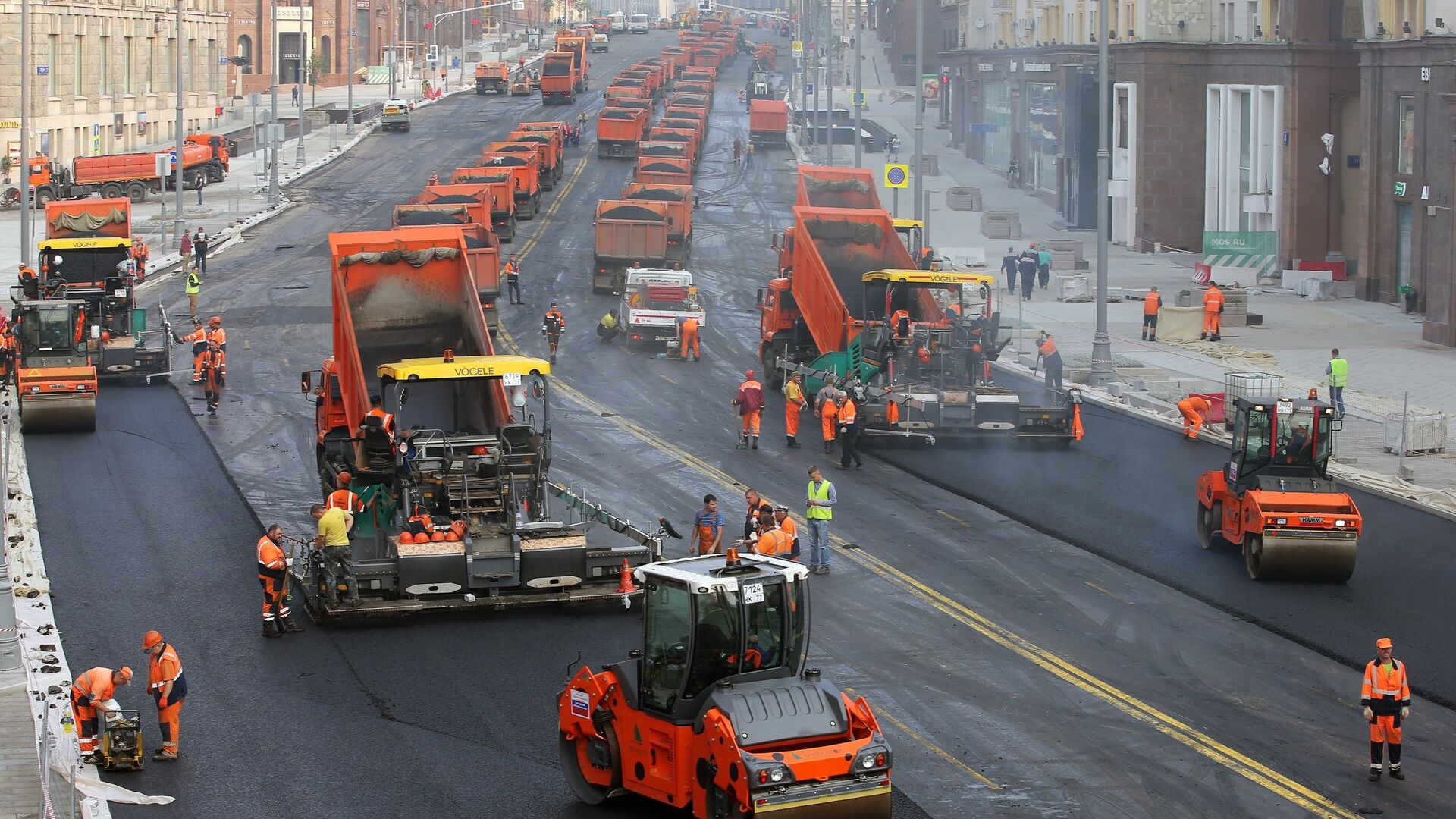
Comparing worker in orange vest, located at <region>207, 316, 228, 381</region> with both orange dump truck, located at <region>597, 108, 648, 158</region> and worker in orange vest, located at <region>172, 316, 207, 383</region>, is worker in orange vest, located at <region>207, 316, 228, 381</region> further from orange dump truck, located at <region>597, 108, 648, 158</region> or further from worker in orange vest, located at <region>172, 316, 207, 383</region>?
orange dump truck, located at <region>597, 108, 648, 158</region>

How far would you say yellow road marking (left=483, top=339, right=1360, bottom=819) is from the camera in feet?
49.0

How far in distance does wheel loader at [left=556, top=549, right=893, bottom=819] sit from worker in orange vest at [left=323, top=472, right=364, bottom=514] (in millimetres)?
6682

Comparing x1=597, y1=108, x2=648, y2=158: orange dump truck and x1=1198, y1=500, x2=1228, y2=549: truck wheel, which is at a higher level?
x1=597, y1=108, x2=648, y2=158: orange dump truck

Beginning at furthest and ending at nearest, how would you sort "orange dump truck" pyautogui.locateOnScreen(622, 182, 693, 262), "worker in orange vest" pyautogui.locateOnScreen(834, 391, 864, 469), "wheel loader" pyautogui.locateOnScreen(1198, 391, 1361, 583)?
1. "orange dump truck" pyautogui.locateOnScreen(622, 182, 693, 262)
2. "worker in orange vest" pyautogui.locateOnScreen(834, 391, 864, 469)
3. "wheel loader" pyautogui.locateOnScreen(1198, 391, 1361, 583)

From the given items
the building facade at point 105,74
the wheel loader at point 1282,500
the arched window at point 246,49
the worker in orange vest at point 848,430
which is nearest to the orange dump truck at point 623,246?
the worker in orange vest at point 848,430

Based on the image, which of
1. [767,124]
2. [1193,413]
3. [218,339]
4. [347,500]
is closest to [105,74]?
[767,124]

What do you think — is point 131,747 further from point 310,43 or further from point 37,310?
point 310,43

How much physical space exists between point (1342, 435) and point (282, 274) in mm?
30889

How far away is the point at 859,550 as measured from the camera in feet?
76.5

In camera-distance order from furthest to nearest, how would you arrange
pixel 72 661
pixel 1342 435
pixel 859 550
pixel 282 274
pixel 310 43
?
pixel 310 43 < pixel 282 274 < pixel 1342 435 < pixel 859 550 < pixel 72 661

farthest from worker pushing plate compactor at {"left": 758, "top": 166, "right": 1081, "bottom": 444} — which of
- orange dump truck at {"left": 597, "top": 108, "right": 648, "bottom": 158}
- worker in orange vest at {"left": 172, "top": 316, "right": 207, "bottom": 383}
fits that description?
orange dump truck at {"left": 597, "top": 108, "right": 648, "bottom": 158}

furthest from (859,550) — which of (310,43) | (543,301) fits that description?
(310,43)

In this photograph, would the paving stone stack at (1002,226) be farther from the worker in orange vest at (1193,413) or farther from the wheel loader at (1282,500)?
the wheel loader at (1282,500)

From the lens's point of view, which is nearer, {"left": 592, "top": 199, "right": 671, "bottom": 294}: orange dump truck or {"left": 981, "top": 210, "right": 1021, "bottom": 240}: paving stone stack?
{"left": 592, "top": 199, "right": 671, "bottom": 294}: orange dump truck
